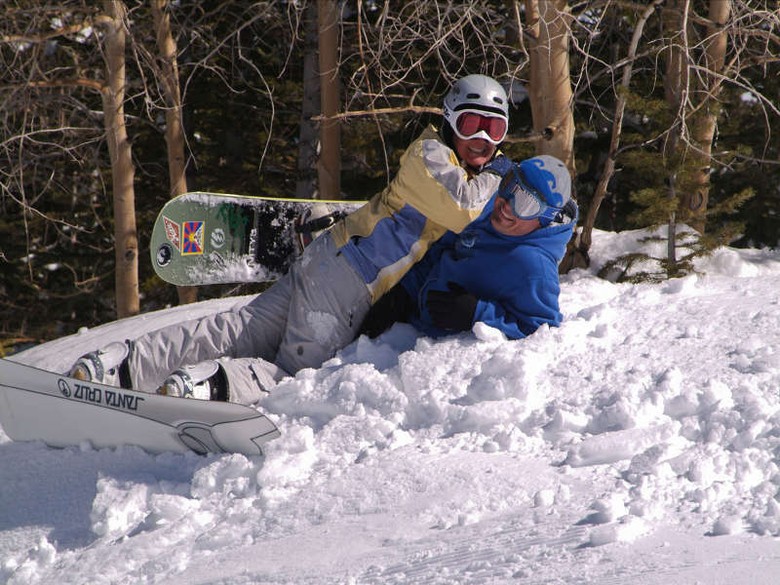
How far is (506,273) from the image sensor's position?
3947 millimetres

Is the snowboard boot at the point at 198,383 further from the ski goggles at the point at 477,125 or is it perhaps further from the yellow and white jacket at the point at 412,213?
the ski goggles at the point at 477,125

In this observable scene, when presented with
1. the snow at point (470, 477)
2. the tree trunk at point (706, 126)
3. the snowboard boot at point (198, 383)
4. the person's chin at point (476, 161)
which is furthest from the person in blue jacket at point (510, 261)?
the tree trunk at point (706, 126)

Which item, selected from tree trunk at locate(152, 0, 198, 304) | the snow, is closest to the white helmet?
the snow

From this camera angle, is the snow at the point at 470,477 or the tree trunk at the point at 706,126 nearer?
the snow at the point at 470,477

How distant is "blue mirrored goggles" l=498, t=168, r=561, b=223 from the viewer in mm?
3816

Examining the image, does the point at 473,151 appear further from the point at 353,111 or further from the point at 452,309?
the point at 353,111

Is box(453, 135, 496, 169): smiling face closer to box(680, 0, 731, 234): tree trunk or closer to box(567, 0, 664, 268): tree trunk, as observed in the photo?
box(680, 0, 731, 234): tree trunk

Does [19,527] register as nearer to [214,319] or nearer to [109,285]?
[214,319]

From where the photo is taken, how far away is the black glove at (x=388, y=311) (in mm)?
4191

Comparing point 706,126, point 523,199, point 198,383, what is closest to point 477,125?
point 523,199

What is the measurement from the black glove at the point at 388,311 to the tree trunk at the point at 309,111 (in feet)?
14.7

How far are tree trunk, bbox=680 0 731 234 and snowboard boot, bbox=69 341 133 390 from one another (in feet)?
13.2

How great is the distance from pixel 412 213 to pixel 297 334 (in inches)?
34.7

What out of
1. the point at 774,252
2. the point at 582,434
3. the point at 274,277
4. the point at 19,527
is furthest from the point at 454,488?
the point at 774,252
